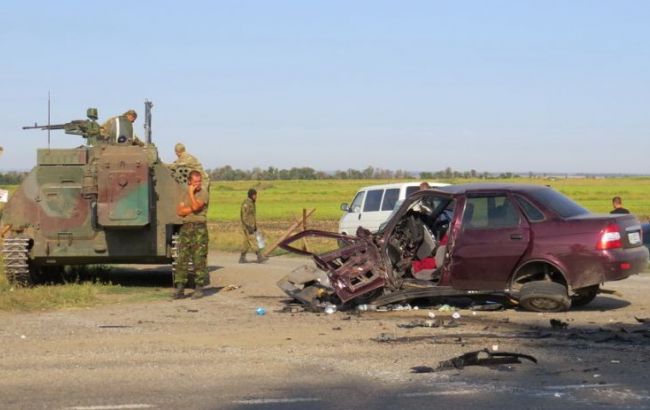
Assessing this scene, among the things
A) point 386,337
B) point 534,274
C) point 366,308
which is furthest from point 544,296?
point 386,337

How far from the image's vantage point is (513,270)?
36.9ft

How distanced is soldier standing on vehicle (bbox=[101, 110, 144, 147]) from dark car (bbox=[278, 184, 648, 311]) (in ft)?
20.3

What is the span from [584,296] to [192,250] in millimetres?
5729

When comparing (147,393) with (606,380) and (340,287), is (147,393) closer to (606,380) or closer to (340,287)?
(606,380)

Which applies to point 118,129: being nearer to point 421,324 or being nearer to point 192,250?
point 192,250

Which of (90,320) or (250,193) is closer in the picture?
(90,320)

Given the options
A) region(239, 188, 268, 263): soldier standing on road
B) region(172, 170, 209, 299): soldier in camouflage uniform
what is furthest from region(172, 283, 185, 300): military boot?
region(239, 188, 268, 263): soldier standing on road

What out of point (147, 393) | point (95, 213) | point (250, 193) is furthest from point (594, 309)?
point (250, 193)

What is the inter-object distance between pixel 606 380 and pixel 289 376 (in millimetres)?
2487

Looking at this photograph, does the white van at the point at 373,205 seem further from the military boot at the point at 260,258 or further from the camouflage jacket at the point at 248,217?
the camouflage jacket at the point at 248,217

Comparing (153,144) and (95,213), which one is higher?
(153,144)

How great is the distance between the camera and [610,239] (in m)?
11.0

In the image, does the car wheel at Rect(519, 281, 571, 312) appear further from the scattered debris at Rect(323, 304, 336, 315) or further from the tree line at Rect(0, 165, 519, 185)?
the tree line at Rect(0, 165, 519, 185)

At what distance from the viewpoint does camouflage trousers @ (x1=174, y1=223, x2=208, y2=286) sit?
1415cm
